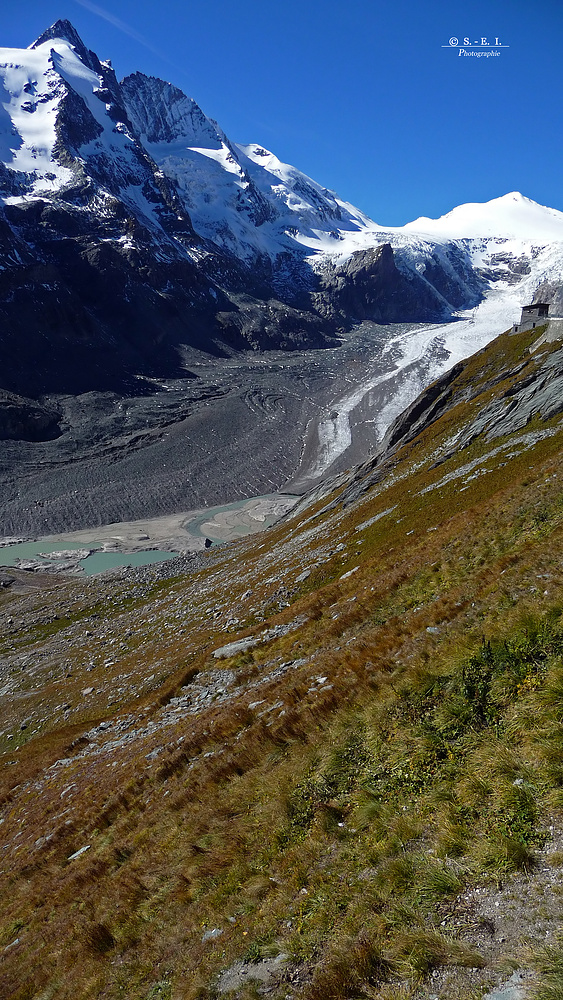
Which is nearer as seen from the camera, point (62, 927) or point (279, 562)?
point (62, 927)

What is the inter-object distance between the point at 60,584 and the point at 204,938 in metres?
70.8

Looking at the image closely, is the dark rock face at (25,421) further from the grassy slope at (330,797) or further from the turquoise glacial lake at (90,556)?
the grassy slope at (330,797)

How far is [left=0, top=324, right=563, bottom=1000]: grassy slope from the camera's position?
17.0 ft

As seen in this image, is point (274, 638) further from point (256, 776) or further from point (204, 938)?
point (204, 938)

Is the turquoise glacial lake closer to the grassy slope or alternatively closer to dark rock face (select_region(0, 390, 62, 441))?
dark rock face (select_region(0, 390, 62, 441))

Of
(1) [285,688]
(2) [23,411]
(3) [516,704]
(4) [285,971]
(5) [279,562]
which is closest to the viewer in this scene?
(4) [285,971]

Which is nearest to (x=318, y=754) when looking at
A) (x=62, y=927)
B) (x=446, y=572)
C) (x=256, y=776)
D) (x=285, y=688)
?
(x=256, y=776)

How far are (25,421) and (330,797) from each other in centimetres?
15564

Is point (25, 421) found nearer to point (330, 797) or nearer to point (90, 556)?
point (90, 556)

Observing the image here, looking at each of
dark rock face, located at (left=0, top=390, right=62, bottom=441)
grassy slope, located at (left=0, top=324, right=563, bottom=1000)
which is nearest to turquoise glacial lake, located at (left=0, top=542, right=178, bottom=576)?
dark rock face, located at (left=0, top=390, right=62, bottom=441)

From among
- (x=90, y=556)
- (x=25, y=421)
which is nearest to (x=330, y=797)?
(x=90, y=556)

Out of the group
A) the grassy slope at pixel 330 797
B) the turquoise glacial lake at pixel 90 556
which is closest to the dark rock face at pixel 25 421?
the turquoise glacial lake at pixel 90 556

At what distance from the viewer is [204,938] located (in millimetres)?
6293

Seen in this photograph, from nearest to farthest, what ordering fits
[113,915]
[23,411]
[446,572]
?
[113,915], [446,572], [23,411]
